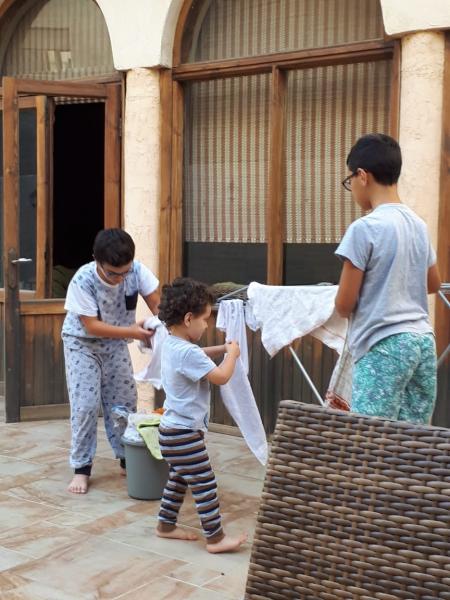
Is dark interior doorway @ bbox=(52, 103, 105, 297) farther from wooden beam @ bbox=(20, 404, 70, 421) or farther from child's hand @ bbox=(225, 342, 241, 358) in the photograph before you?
child's hand @ bbox=(225, 342, 241, 358)

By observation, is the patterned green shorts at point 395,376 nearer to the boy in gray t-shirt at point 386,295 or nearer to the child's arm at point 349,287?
the boy in gray t-shirt at point 386,295

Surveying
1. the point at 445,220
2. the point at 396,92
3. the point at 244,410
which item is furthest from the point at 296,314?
the point at 396,92

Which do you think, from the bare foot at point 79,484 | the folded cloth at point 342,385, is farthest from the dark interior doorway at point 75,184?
the folded cloth at point 342,385

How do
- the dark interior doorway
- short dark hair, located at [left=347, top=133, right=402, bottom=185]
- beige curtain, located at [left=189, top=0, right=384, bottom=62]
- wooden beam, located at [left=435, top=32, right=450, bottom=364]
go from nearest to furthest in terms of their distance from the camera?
1. short dark hair, located at [left=347, top=133, right=402, bottom=185]
2. wooden beam, located at [left=435, top=32, right=450, bottom=364]
3. beige curtain, located at [left=189, top=0, right=384, bottom=62]
4. the dark interior doorway

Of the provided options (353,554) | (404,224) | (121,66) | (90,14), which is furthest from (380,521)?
(90,14)

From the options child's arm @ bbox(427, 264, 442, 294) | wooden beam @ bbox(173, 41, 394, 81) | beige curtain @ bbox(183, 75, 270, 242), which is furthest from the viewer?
beige curtain @ bbox(183, 75, 270, 242)

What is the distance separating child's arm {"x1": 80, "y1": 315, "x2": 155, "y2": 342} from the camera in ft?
15.8

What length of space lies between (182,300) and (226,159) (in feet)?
9.66

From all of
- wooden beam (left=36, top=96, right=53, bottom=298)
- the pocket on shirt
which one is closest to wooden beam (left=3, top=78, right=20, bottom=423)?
wooden beam (left=36, top=96, right=53, bottom=298)

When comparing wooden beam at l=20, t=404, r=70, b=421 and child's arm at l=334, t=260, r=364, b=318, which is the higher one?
child's arm at l=334, t=260, r=364, b=318

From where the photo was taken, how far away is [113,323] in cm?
503

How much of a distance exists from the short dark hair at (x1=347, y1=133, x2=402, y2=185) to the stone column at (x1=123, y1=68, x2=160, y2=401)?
3621mm

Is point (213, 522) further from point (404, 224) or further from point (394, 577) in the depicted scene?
point (394, 577)

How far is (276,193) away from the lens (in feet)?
20.9
